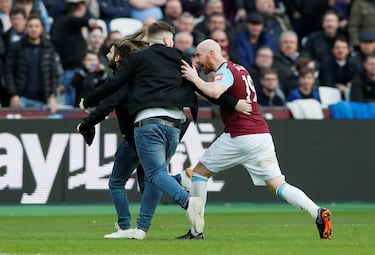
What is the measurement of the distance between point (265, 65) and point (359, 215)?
500 centimetres

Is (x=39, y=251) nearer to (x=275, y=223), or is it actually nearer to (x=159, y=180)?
(x=159, y=180)

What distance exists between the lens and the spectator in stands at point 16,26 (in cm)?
2009

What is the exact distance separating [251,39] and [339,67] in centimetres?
172

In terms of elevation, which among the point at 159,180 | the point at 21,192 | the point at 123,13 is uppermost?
the point at 159,180

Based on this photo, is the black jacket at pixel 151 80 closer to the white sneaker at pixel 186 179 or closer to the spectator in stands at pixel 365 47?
the white sneaker at pixel 186 179

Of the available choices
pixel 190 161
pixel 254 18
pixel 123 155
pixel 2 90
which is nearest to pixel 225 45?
pixel 254 18

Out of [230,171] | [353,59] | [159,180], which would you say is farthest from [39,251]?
[353,59]

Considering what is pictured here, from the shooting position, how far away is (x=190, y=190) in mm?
12758

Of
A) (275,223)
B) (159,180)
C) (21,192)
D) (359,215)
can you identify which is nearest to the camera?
(159,180)

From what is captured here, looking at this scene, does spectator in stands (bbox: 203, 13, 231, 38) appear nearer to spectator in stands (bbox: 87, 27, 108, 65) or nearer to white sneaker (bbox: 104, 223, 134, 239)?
spectator in stands (bbox: 87, 27, 108, 65)

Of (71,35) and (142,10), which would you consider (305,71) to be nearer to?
(142,10)

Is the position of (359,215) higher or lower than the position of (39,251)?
lower

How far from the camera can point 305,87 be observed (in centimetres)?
2036

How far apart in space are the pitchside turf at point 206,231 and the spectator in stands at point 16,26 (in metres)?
3.21
